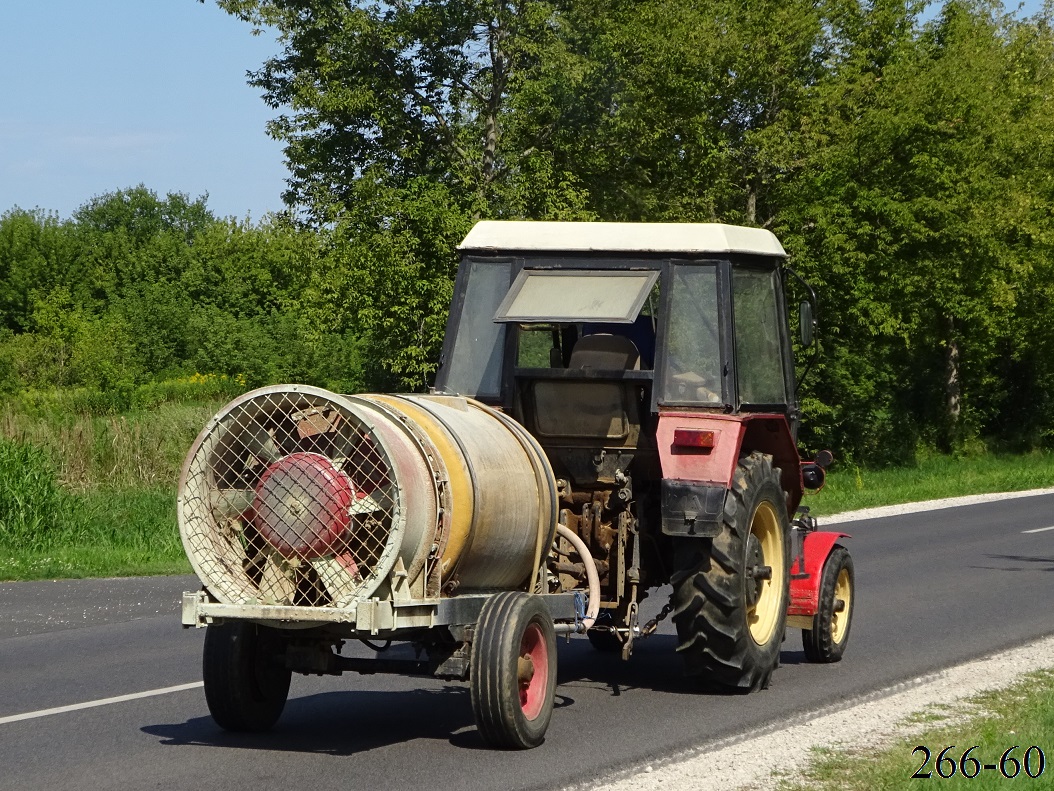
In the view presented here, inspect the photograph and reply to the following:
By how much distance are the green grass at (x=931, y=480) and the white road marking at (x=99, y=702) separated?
16.5m

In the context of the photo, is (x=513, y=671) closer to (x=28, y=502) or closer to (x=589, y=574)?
(x=589, y=574)

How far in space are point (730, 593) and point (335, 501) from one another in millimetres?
2716

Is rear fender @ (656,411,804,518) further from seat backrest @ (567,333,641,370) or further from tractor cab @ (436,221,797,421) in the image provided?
seat backrest @ (567,333,641,370)

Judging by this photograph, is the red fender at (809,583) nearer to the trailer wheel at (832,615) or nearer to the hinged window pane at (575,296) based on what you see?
the trailer wheel at (832,615)

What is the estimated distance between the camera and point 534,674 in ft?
23.2

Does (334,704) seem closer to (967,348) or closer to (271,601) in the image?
(271,601)

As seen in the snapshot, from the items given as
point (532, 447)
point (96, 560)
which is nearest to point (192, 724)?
point (532, 447)

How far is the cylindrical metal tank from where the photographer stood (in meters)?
6.43

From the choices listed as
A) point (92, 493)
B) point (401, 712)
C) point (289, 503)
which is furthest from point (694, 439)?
point (92, 493)

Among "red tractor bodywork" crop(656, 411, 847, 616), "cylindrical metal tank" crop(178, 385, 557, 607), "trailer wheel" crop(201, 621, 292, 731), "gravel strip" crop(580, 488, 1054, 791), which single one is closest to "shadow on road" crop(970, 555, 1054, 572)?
"gravel strip" crop(580, 488, 1054, 791)

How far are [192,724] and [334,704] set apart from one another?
98 centimetres

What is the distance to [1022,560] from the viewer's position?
672 inches

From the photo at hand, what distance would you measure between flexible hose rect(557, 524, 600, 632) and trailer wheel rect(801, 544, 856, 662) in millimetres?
2199

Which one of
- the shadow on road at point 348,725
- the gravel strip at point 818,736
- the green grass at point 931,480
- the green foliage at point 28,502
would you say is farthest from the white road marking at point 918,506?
the shadow on road at point 348,725
